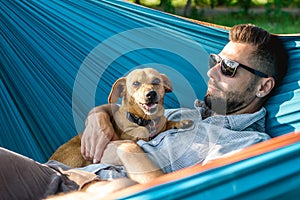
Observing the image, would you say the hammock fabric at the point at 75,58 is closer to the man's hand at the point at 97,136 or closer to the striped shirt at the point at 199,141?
the man's hand at the point at 97,136

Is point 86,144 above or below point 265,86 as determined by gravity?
below

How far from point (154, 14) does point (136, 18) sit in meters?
0.10

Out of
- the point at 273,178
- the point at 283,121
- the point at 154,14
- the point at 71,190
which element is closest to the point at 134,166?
the point at 71,190

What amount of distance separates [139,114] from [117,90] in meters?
0.17

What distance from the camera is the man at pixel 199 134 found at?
89.4 inches

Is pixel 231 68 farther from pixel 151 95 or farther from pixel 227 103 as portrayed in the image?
pixel 151 95

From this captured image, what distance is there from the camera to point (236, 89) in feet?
8.42

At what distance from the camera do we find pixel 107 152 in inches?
98.7

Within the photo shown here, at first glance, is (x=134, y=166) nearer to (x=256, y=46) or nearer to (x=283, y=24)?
(x=256, y=46)

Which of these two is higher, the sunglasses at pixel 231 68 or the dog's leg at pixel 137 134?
the sunglasses at pixel 231 68

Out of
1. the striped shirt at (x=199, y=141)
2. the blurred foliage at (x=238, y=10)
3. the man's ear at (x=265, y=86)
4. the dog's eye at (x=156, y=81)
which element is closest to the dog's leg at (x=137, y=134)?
the striped shirt at (x=199, y=141)

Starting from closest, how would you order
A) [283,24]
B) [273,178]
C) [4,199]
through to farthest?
[273,178] → [4,199] → [283,24]

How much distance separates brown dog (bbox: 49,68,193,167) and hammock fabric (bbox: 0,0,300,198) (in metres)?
0.26

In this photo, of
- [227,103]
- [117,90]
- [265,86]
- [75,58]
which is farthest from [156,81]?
[75,58]
